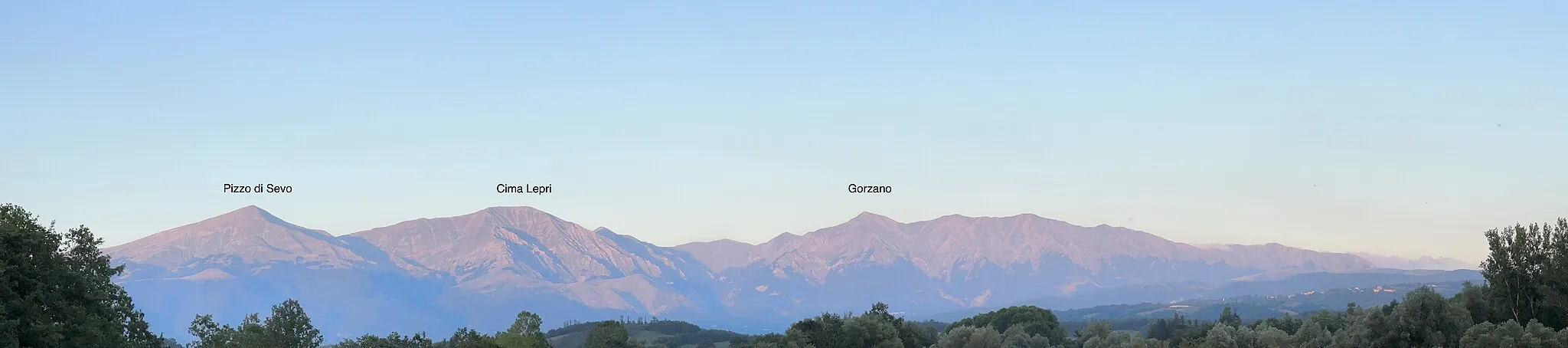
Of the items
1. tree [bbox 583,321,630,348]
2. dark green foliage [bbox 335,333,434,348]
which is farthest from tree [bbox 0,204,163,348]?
tree [bbox 583,321,630,348]

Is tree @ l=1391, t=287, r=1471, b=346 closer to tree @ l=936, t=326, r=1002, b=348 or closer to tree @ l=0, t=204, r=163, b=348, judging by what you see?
tree @ l=936, t=326, r=1002, b=348

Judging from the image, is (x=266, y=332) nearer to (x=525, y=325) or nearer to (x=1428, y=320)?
(x=525, y=325)

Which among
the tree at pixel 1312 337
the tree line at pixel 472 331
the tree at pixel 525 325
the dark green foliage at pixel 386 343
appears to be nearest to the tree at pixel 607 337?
the tree at pixel 525 325

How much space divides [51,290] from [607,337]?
11944cm

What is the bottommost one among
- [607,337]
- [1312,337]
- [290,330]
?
[1312,337]

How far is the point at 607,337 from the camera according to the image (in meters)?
189

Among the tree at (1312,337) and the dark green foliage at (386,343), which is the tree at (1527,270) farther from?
the dark green foliage at (386,343)

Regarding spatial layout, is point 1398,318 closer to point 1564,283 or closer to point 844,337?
point 1564,283

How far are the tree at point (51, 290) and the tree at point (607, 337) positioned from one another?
110 metres

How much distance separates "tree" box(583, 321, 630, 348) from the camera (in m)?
189

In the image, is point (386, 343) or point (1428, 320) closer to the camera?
point (1428, 320)

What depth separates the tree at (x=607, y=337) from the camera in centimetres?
18875

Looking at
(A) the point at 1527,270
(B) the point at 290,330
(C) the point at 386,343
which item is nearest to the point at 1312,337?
(A) the point at 1527,270

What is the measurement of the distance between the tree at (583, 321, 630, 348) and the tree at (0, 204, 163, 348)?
110 m
